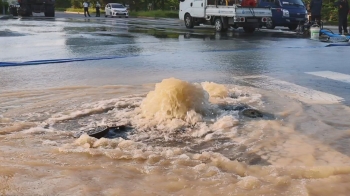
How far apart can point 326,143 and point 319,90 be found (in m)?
2.72

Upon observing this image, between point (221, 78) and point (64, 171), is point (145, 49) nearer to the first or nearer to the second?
point (221, 78)

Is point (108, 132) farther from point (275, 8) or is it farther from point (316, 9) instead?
point (275, 8)

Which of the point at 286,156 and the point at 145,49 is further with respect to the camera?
the point at 145,49

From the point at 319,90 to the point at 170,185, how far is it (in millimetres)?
4341

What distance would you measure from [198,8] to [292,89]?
16.6m

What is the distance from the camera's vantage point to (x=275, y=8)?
73.7ft

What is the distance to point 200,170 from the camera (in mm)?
4215

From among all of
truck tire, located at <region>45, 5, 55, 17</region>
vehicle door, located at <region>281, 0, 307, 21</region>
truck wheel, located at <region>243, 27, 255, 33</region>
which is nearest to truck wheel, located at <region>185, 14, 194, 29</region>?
truck wheel, located at <region>243, 27, 255, 33</region>

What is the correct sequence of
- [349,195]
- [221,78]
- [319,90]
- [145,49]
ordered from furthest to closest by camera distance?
[145,49] < [221,78] < [319,90] < [349,195]

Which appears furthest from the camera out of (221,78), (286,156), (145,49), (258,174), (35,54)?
(145,49)

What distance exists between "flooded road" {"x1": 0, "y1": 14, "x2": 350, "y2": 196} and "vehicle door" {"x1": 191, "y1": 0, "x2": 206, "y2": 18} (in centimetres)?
1350

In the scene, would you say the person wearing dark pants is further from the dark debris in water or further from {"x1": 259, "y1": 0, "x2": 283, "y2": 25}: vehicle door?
the dark debris in water

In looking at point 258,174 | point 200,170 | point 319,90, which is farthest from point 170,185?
point 319,90

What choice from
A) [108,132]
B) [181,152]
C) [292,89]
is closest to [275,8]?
[292,89]
